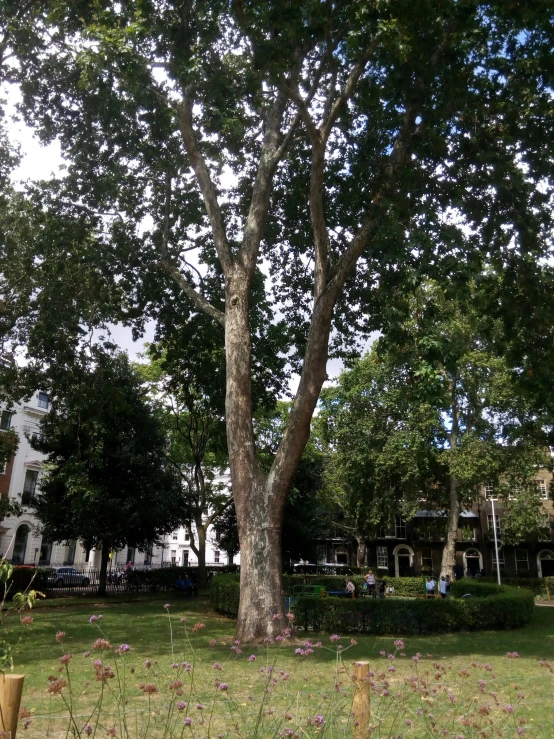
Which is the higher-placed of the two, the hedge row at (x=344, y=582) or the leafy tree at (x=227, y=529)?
the leafy tree at (x=227, y=529)

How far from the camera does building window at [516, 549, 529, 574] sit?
45656 millimetres

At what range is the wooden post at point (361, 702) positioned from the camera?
3.74 metres

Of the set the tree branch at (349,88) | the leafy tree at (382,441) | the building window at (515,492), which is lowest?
the building window at (515,492)

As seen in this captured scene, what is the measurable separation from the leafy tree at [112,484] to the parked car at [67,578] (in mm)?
5882

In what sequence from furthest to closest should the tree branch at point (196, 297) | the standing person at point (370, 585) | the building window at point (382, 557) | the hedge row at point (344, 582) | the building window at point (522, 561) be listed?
the building window at point (382, 557)
the building window at point (522, 561)
the hedge row at point (344, 582)
the standing person at point (370, 585)
the tree branch at point (196, 297)

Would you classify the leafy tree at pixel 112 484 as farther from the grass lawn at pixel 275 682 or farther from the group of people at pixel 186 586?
the grass lawn at pixel 275 682

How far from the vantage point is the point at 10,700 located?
309 cm

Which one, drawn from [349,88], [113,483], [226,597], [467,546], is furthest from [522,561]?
[349,88]

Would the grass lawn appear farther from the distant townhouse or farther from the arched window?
the distant townhouse

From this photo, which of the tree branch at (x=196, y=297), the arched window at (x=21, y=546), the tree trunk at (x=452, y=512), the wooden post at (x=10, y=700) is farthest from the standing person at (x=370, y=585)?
the arched window at (x=21, y=546)

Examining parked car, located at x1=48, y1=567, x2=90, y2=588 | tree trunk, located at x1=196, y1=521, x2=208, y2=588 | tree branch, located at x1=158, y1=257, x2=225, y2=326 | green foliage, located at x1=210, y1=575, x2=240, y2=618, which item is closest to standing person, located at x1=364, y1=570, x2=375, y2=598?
green foliage, located at x1=210, y1=575, x2=240, y2=618

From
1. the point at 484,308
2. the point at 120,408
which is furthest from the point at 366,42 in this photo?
the point at 120,408

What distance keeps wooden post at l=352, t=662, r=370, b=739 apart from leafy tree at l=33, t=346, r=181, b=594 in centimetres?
2011

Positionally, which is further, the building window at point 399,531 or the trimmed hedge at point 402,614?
the building window at point 399,531
